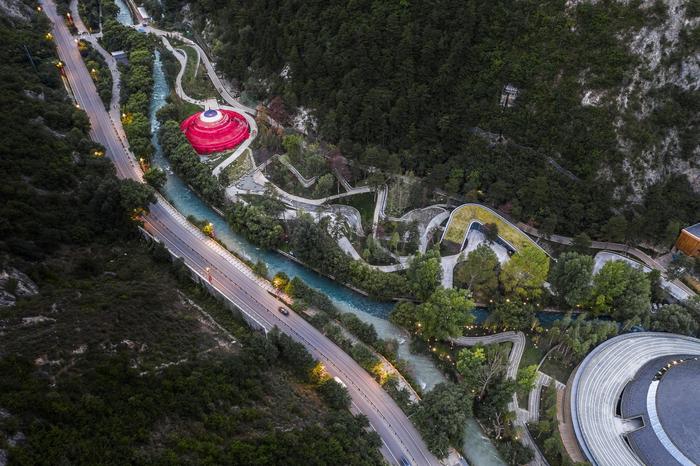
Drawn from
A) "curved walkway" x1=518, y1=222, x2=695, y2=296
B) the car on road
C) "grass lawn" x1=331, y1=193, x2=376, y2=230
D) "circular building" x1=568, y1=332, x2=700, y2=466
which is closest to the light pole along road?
the car on road

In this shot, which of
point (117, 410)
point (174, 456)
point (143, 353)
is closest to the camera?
point (174, 456)

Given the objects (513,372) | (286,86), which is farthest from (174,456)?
(286,86)

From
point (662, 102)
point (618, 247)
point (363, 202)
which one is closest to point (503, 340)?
point (618, 247)

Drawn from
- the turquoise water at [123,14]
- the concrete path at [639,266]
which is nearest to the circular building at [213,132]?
the turquoise water at [123,14]

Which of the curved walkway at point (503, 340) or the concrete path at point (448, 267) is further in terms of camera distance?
the concrete path at point (448, 267)

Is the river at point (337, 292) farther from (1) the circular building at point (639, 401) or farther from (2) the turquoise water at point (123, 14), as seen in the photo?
(2) the turquoise water at point (123, 14)

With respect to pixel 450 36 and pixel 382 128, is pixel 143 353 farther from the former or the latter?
pixel 450 36
